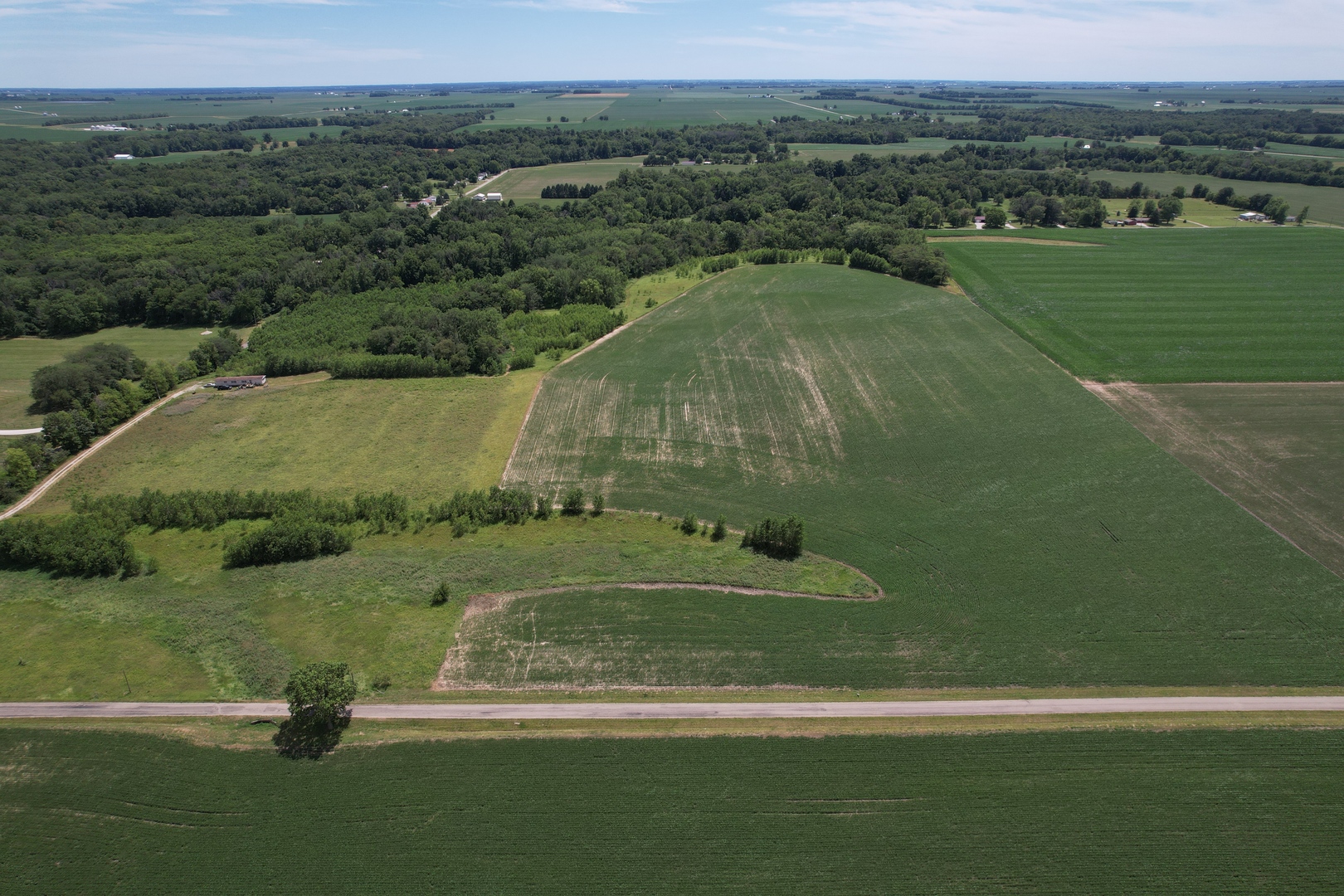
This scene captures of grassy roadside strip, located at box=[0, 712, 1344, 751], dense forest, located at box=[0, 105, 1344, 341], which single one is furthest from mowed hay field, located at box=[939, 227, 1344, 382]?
grassy roadside strip, located at box=[0, 712, 1344, 751]

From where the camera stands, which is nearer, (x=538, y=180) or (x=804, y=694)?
(x=804, y=694)

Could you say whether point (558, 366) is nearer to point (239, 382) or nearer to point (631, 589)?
point (239, 382)

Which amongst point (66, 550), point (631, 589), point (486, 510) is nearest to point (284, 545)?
point (486, 510)

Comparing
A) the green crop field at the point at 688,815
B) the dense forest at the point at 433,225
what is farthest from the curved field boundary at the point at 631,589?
the dense forest at the point at 433,225

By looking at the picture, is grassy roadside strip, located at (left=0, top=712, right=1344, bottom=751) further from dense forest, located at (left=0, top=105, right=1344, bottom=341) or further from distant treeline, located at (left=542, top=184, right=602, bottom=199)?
distant treeline, located at (left=542, top=184, right=602, bottom=199)

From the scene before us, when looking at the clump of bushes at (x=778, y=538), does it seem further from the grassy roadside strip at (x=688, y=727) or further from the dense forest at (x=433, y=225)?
the dense forest at (x=433, y=225)
